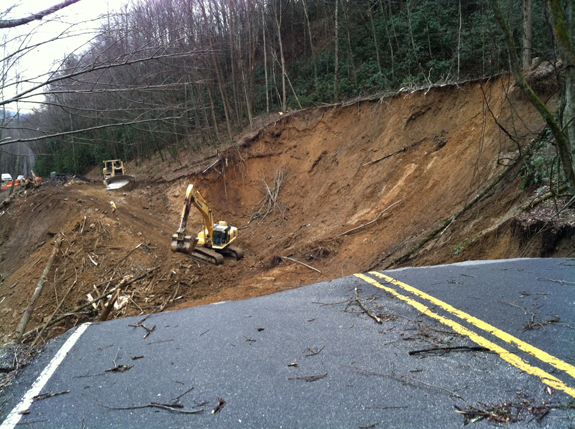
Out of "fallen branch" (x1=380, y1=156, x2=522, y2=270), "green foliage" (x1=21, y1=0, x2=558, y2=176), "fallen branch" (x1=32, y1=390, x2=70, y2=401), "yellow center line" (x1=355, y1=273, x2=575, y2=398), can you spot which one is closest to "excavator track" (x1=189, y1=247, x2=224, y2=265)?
"green foliage" (x1=21, y1=0, x2=558, y2=176)

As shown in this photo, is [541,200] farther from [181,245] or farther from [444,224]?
[181,245]

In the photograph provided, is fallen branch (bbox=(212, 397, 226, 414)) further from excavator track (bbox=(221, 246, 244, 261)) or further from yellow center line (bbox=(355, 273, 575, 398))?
excavator track (bbox=(221, 246, 244, 261))

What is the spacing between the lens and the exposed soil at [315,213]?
8227 mm

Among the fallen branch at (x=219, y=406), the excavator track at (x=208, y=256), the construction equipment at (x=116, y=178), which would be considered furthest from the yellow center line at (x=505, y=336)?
the construction equipment at (x=116, y=178)

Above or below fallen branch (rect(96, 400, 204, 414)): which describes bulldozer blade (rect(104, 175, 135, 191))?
above

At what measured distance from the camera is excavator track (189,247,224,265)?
11.9m

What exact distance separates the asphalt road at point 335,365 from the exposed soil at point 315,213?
117 inches

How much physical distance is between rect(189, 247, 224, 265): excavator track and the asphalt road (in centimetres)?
717

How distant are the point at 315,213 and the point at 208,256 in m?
4.52

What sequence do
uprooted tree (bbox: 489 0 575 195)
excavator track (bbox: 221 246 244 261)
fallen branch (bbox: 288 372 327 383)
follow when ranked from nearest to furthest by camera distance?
1. fallen branch (bbox: 288 372 327 383)
2. uprooted tree (bbox: 489 0 575 195)
3. excavator track (bbox: 221 246 244 261)

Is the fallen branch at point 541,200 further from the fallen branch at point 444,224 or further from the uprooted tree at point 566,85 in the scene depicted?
the fallen branch at point 444,224

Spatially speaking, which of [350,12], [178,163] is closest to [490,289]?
[178,163]

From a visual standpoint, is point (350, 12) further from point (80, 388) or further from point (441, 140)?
point (80, 388)

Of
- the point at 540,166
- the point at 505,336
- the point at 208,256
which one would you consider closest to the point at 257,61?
the point at 208,256
